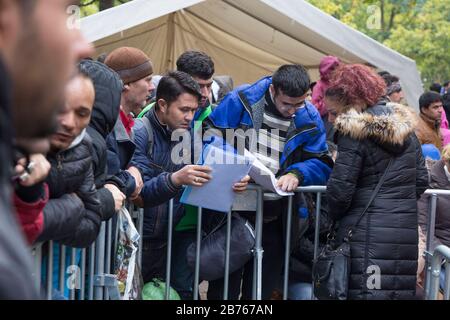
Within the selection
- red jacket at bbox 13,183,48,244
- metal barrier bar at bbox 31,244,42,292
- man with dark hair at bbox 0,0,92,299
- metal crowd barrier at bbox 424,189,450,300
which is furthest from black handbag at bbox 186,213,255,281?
man with dark hair at bbox 0,0,92,299

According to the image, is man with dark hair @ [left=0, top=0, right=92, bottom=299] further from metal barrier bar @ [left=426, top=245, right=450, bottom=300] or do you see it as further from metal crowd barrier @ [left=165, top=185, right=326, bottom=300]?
metal crowd barrier @ [left=165, top=185, right=326, bottom=300]

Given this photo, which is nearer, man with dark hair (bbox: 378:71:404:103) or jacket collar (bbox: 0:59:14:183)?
jacket collar (bbox: 0:59:14:183)

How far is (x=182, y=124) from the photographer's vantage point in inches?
222

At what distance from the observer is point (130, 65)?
18.3 feet

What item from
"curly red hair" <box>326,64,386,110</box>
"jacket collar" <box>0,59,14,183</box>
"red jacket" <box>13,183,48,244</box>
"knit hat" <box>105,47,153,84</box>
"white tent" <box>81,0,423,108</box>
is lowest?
"red jacket" <box>13,183,48,244</box>

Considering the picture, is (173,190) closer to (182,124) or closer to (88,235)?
(182,124)

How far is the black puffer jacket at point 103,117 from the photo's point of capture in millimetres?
4305

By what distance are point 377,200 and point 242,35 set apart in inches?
249

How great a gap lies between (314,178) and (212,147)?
2.48 feet

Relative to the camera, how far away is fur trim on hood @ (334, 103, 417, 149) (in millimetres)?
5188

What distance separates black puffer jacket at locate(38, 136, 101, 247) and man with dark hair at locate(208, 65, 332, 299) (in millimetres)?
1817

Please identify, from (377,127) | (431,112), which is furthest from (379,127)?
(431,112)

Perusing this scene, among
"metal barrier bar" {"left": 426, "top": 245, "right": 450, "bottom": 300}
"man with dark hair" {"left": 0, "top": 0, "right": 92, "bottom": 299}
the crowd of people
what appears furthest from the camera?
"metal barrier bar" {"left": 426, "top": 245, "right": 450, "bottom": 300}

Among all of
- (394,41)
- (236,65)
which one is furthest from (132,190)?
(394,41)
